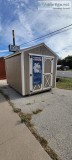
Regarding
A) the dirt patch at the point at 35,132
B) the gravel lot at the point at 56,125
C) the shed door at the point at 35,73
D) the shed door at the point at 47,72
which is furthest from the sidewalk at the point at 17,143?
the shed door at the point at 47,72

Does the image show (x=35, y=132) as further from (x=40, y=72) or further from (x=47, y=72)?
(x=47, y=72)

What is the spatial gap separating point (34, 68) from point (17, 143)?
418 cm

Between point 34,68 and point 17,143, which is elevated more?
point 34,68

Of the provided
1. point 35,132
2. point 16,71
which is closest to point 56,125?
point 35,132

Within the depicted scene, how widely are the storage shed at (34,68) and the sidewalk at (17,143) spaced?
2773 mm

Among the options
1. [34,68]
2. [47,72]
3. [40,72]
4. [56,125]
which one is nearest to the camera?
[56,125]

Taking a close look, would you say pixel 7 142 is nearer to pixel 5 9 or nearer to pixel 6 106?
pixel 6 106

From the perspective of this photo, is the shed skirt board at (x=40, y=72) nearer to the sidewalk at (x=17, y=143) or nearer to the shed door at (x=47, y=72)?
the shed door at (x=47, y=72)

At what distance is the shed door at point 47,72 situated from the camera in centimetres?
662

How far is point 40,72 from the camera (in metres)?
6.40

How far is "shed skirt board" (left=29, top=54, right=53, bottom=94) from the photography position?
19.6ft

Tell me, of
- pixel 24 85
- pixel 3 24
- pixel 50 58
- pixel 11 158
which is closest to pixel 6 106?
pixel 24 85

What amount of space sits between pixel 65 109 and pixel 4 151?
285 cm

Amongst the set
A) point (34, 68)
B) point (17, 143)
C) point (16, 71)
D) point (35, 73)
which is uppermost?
point (34, 68)
